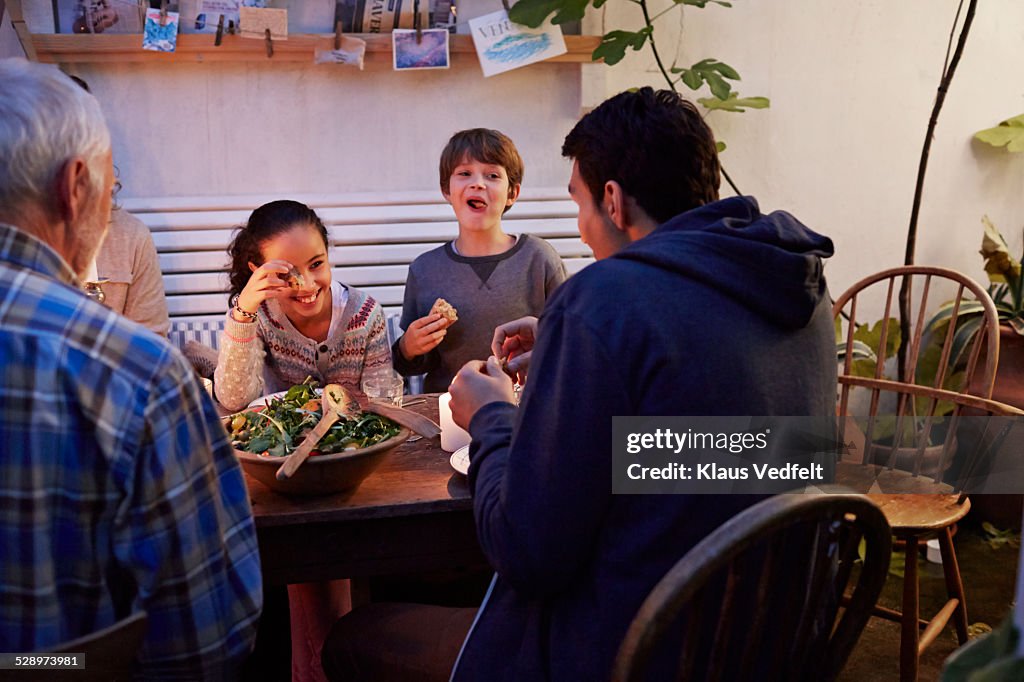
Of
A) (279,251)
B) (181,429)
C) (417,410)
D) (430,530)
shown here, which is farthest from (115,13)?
(181,429)

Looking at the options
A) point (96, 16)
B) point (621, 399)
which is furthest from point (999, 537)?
point (96, 16)

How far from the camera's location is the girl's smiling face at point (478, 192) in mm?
2605

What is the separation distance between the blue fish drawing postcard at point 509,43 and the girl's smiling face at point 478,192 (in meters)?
0.81

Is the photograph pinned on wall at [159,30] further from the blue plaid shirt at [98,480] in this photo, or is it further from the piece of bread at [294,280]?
the blue plaid shirt at [98,480]

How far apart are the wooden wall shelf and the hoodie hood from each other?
2313 millimetres

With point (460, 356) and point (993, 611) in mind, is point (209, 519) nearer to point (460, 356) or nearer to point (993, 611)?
point (460, 356)

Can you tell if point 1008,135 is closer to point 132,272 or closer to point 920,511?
point 920,511

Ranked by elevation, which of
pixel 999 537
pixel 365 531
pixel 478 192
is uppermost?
pixel 478 192

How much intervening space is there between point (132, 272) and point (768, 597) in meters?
2.61

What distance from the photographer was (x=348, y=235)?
11.0ft

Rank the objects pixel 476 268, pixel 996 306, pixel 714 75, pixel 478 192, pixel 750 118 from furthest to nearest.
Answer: pixel 750 118 → pixel 996 306 → pixel 714 75 → pixel 476 268 → pixel 478 192

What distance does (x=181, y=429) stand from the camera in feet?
3.22

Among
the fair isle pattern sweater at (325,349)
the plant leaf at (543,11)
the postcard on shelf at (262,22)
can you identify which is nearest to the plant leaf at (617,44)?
the plant leaf at (543,11)

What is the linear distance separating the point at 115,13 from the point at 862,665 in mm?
3216
